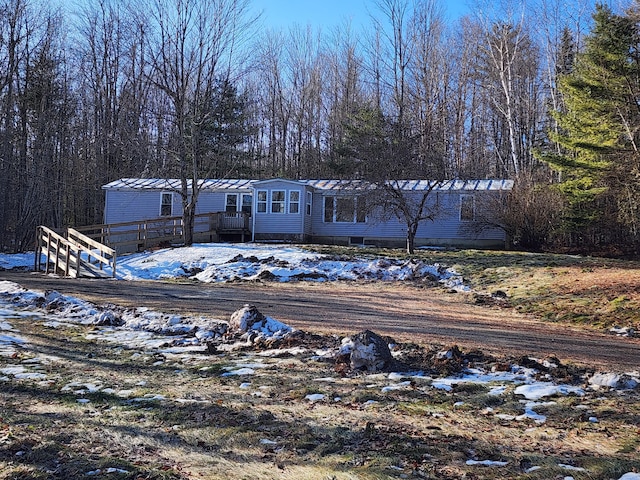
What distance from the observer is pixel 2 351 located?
20.6 feet

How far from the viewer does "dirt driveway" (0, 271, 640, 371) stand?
274 inches

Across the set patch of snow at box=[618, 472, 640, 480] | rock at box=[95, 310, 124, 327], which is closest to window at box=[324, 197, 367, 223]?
rock at box=[95, 310, 124, 327]

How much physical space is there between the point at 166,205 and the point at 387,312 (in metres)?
19.8

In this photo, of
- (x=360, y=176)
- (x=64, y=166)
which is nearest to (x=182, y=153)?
(x=360, y=176)

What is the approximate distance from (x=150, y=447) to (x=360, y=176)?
16615 millimetres

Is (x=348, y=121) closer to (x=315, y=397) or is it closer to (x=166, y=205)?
(x=166, y=205)

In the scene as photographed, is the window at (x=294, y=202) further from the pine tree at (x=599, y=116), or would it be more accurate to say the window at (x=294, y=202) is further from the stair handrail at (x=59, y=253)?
the pine tree at (x=599, y=116)

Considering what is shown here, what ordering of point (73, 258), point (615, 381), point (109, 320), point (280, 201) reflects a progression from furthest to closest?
point (280, 201) → point (73, 258) → point (109, 320) → point (615, 381)

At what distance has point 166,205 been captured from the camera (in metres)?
27.0

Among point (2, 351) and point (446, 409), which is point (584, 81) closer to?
point (446, 409)

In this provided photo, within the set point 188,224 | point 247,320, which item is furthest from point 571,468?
point 188,224

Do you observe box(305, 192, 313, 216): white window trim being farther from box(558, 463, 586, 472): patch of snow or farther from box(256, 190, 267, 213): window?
box(558, 463, 586, 472): patch of snow

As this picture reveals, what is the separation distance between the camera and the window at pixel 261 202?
82.2 feet

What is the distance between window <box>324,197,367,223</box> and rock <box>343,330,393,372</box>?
18.7 meters
